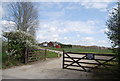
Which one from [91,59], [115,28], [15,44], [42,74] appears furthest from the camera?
[15,44]

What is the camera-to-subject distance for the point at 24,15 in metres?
22.7

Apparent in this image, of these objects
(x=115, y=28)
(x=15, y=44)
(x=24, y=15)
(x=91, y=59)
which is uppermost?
(x=24, y=15)

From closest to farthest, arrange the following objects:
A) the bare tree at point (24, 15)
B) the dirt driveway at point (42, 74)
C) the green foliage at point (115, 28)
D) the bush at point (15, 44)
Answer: the green foliage at point (115, 28)
the dirt driveway at point (42, 74)
the bush at point (15, 44)
the bare tree at point (24, 15)

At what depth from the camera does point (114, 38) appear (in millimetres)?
7238

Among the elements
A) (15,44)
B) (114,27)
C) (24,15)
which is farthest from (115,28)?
(24,15)

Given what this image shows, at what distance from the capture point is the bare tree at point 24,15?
22.4 meters

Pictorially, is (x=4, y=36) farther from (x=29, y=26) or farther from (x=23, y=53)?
(x=29, y=26)

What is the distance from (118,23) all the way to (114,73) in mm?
2542

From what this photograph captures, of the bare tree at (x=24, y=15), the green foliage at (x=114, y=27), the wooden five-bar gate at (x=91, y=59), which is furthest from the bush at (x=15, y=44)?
the bare tree at (x=24, y=15)

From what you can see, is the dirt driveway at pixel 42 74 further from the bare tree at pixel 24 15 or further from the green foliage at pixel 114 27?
the bare tree at pixel 24 15

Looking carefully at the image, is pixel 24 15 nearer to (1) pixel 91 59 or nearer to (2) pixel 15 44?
(2) pixel 15 44

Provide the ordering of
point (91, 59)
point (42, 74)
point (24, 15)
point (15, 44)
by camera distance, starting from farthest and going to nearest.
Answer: point (24, 15)
point (15, 44)
point (91, 59)
point (42, 74)

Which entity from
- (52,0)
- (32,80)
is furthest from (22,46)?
(32,80)

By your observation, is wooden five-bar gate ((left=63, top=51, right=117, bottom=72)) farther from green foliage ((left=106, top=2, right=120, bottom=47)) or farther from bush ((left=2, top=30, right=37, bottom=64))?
bush ((left=2, top=30, right=37, bottom=64))
